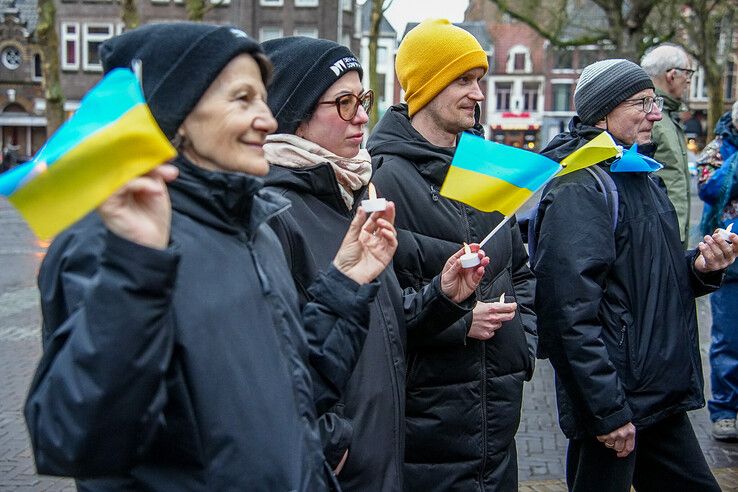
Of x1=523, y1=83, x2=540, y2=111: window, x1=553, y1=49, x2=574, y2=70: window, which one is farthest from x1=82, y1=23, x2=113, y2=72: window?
x1=553, y1=49, x2=574, y2=70: window

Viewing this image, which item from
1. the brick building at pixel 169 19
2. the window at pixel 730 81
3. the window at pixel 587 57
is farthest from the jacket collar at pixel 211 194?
the window at pixel 730 81

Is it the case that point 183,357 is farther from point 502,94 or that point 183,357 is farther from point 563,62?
point 502,94

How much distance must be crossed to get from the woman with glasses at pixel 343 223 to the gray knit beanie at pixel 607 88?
1.14 meters

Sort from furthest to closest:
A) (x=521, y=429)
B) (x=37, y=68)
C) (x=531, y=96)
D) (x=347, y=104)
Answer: (x=531, y=96)
(x=37, y=68)
(x=521, y=429)
(x=347, y=104)

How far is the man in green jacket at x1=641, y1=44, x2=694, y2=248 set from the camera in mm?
5512

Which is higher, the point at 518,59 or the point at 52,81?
the point at 518,59

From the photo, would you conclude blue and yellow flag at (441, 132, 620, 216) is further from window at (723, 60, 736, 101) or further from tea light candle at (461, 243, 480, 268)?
window at (723, 60, 736, 101)

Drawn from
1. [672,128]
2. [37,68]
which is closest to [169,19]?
[37,68]

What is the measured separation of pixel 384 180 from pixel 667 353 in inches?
46.4

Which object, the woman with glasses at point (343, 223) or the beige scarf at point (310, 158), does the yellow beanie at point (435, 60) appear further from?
the beige scarf at point (310, 158)

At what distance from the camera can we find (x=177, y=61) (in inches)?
70.9

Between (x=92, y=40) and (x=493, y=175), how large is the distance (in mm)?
46473

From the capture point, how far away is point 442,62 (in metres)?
3.33

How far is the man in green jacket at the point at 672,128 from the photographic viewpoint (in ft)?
18.1
